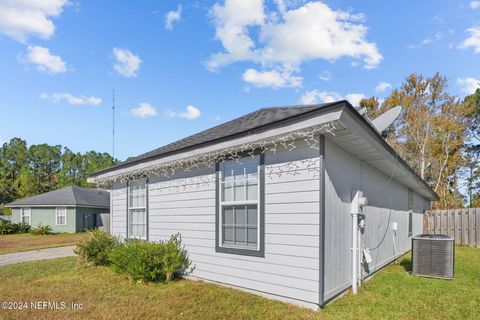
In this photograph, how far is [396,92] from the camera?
20797 mm

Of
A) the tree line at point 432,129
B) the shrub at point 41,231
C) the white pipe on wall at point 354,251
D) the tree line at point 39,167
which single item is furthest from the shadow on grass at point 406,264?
the tree line at point 39,167

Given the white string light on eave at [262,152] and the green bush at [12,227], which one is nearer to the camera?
the white string light on eave at [262,152]

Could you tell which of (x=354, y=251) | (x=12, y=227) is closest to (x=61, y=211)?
(x=12, y=227)

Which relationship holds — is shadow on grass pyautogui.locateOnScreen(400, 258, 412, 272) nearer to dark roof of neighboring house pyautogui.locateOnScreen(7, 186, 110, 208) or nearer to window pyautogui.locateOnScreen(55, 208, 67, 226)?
dark roof of neighboring house pyautogui.locateOnScreen(7, 186, 110, 208)

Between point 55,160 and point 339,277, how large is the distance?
4799 centimetres

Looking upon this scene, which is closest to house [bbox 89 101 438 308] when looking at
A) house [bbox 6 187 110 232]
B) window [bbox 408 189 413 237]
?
window [bbox 408 189 413 237]

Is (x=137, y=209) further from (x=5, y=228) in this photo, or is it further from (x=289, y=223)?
(x=5, y=228)

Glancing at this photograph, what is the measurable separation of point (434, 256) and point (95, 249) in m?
7.51

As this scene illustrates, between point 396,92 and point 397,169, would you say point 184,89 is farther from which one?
point 396,92

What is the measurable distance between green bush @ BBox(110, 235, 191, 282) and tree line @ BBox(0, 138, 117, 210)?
33282mm

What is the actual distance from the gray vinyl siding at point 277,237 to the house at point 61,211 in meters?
18.7

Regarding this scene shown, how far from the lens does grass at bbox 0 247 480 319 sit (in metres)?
4.04

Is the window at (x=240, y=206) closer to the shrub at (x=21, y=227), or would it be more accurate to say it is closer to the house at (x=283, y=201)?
the house at (x=283, y=201)

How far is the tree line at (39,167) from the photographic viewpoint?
3644 cm
